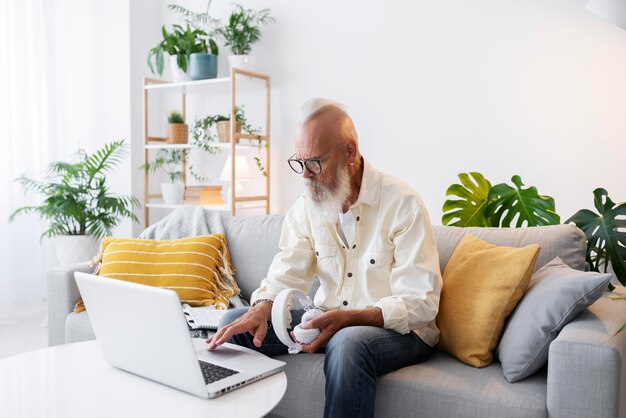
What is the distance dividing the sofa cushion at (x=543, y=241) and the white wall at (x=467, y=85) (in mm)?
1035

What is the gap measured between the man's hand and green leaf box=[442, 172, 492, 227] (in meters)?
0.97

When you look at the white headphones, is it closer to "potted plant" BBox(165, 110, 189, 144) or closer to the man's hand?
the man's hand

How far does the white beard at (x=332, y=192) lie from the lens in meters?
1.85

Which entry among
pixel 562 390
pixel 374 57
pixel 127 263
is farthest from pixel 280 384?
pixel 374 57

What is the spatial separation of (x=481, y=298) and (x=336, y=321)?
0.44 meters

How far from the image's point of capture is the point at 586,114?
2.89m

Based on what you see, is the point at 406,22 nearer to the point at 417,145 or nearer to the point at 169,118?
the point at 417,145

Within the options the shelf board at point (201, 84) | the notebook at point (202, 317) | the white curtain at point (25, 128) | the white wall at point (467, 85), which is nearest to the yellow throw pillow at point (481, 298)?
the notebook at point (202, 317)

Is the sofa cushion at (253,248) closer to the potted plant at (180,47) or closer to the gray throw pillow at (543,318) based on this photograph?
the gray throw pillow at (543,318)

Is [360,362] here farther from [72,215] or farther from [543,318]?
[72,215]

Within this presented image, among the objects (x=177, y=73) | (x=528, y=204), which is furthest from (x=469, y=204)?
(x=177, y=73)

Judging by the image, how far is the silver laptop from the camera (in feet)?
4.05

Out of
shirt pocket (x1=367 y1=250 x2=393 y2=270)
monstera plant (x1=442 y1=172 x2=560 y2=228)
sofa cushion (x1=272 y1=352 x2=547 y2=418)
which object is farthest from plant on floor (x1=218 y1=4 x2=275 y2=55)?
sofa cushion (x1=272 y1=352 x2=547 y2=418)

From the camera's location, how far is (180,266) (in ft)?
8.05
